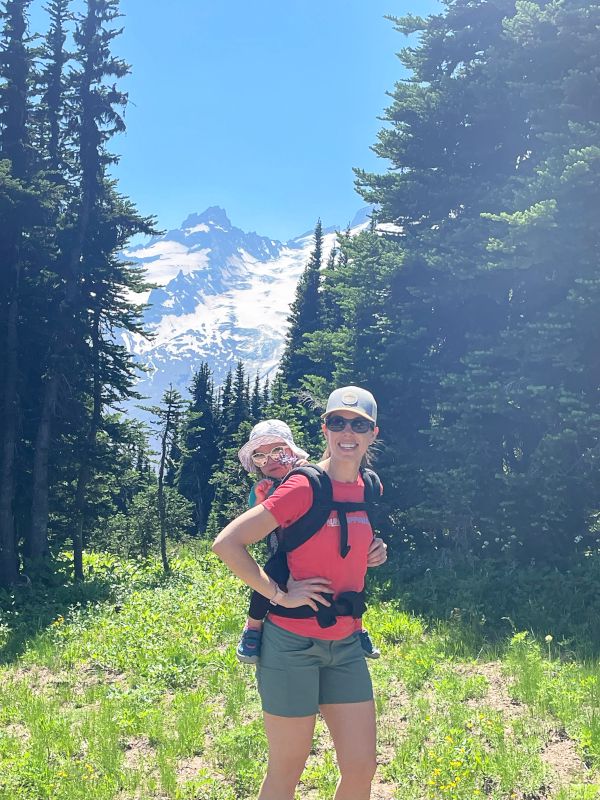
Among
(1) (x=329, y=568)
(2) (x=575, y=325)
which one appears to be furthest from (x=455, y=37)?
(1) (x=329, y=568)

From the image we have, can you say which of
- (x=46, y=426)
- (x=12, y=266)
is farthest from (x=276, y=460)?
(x=12, y=266)

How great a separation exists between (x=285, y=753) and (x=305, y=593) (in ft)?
2.54

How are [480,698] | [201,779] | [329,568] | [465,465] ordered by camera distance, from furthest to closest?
1. [465,465]
2. [480,698]
3. [201,779]
4. [329,568]

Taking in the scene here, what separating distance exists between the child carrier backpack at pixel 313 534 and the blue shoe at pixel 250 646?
0.59 ft

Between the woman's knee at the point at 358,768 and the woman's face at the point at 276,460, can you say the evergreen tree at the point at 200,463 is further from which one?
the woman's knee at the point at 358,768

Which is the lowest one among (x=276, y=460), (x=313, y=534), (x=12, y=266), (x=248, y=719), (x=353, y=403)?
(x=248, y=719)

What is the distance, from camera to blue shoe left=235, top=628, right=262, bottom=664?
10.0 ft

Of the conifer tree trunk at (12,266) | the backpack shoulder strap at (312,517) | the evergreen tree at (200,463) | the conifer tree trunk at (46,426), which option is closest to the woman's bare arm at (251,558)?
the backpack shoulder strap at (312,517)

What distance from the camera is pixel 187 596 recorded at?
11.5 metres

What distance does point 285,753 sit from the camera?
9.48 feet

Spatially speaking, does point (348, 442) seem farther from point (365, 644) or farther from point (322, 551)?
point (365, 644)

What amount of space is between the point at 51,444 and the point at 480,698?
1560cm

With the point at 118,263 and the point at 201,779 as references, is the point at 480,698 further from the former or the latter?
the point at 118,263

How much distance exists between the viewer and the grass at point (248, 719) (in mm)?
4418
